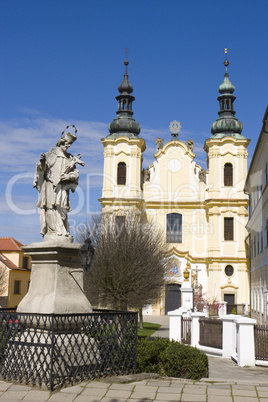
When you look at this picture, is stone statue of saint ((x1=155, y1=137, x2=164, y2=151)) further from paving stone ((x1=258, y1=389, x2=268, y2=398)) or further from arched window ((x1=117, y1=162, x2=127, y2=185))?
paving stone ((x1=258, y1=389, x2=268, y2=398))

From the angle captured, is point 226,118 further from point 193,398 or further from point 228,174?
point 193,398

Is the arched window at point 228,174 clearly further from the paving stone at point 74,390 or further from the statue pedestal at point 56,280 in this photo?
the paving stone at point 74,390

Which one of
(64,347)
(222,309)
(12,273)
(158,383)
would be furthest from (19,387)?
(12,273)

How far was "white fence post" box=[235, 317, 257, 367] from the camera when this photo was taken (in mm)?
12516

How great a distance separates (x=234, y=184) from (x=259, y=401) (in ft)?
135

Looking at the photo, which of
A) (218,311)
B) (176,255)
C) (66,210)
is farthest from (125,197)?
(66,210)

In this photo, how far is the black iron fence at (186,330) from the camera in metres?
17.5

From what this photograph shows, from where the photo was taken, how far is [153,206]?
47844 mm

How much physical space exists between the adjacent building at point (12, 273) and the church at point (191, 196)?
36.9 feet

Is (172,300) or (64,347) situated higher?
(172,300)

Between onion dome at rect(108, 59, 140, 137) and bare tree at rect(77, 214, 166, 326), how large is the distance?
21.3m

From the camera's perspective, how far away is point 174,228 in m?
47.7

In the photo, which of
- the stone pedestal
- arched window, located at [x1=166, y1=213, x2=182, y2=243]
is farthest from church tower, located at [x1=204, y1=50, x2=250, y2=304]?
the stone pedestal

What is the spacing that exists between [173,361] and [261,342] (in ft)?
15.2
